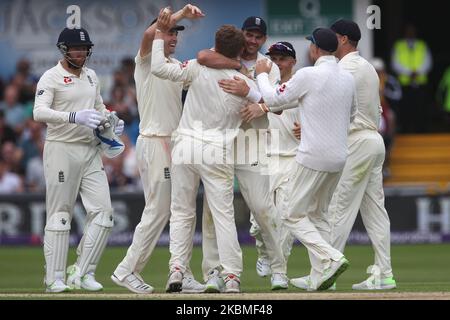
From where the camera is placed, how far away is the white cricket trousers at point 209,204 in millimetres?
10344

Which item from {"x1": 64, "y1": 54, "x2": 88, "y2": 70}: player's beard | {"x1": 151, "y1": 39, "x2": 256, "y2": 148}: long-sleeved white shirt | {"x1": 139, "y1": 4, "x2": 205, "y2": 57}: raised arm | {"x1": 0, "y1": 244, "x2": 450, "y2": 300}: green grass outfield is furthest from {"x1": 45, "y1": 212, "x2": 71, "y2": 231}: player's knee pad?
{"x1": 139, "y1": 4, "x2": 205, "y2": 57}: raised arm

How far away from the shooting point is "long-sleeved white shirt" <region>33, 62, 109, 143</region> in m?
10.9

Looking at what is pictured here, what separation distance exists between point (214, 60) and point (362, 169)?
1.75 metres

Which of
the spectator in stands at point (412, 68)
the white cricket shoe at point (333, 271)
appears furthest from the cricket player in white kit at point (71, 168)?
the spectator in stands at point (412, 68)

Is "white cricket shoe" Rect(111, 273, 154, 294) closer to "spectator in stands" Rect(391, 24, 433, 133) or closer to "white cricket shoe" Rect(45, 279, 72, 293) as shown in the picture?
"white cricket shoe" Rect(45, 279, 72, 293)

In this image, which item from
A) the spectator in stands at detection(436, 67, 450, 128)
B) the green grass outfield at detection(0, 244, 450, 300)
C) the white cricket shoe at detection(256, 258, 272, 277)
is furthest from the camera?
the spectator in stands at detection(436, 67, 450, 128)

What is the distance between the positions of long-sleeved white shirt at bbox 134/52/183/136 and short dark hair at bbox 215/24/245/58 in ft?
1.82

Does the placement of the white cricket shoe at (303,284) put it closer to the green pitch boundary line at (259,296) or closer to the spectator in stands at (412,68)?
the green pitch boundary line at (259,296)

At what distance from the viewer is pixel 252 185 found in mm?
10547

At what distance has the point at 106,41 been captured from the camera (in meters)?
20.0

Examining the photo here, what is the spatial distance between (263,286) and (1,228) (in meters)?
6.80

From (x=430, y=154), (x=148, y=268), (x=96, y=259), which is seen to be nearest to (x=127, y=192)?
(x=148, y=268)

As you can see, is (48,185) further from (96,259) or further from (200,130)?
(200,130)

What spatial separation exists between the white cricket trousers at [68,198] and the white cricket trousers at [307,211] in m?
1.70
